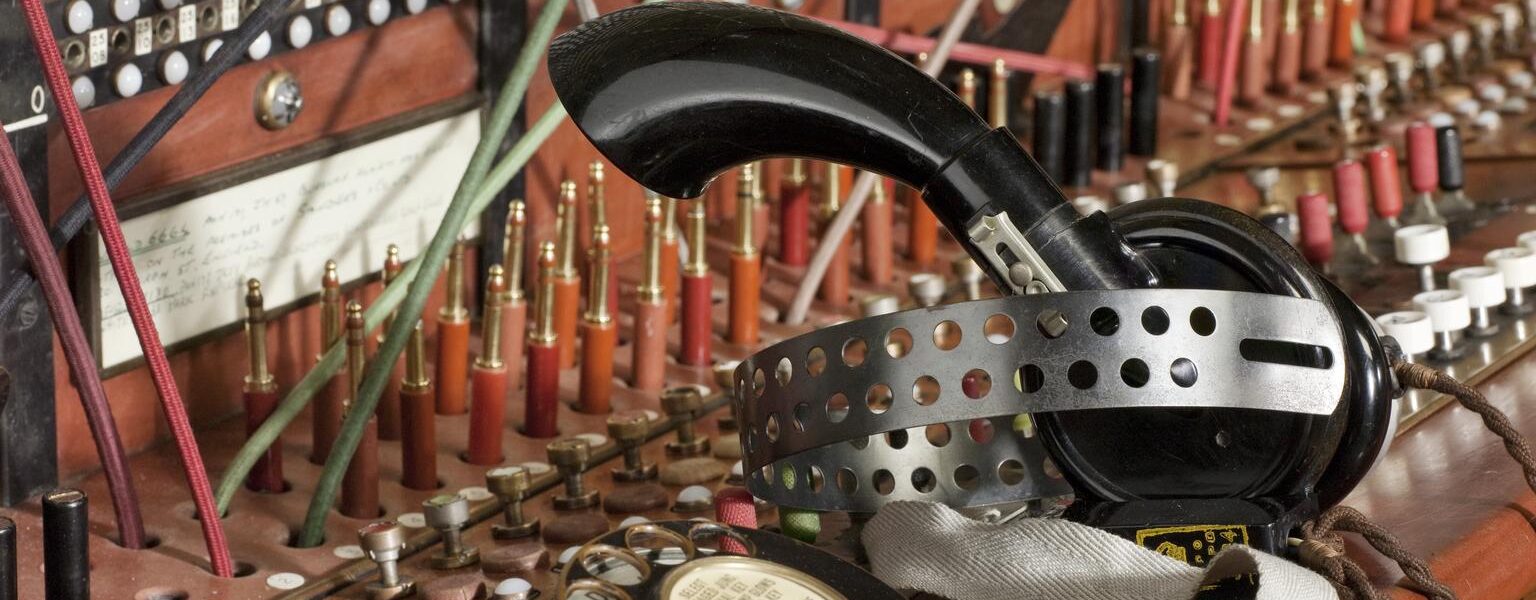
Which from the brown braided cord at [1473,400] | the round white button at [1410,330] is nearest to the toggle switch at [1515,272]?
the round white button at [1410,330]

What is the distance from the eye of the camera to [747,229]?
1.59m

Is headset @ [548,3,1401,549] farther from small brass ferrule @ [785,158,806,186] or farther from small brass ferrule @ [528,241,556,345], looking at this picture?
small brass ferrule @ [785,158,806,186]

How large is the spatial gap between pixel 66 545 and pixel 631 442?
392mm

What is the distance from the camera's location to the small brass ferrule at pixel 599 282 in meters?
1.44

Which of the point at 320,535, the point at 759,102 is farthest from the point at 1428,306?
the point at 320,535

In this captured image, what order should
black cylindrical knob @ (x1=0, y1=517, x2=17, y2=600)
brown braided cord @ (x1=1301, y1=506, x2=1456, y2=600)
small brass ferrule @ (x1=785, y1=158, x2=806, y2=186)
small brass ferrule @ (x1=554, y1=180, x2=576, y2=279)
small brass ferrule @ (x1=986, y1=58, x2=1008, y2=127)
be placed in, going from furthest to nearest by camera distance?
small brass ferrule @ (x1=986, y1=58, x2=1008, y2=127) < small brass ferrule @ (x1=785, y1=158, x2=806, y2=186) < small brass ferrule @ (x1=554, y1=180, x2=576, y2=279) < brown braided cord @ (x1=1301, y1=506, x2=1456, y2=600) < black cylindrical knob @ (x1=0, y1=517, x2=17, y2=600)

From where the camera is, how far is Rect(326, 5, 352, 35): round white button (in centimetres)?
141

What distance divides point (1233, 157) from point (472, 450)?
101cm

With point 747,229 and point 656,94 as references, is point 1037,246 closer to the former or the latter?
point 656,94

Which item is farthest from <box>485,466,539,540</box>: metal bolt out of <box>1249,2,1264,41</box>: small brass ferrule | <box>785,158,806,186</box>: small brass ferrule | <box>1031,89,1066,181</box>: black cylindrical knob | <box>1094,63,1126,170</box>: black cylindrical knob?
<box>1249,2,1264,41</box>: small brass ferrule

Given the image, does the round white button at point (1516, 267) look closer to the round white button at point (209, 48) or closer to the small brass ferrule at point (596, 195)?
the small brass ferrule at point (596, 195)

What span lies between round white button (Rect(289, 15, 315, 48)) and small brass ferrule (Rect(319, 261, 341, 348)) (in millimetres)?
160

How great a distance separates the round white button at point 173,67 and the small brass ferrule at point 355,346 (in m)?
0.19

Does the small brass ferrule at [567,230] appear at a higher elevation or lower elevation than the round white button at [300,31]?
lower
